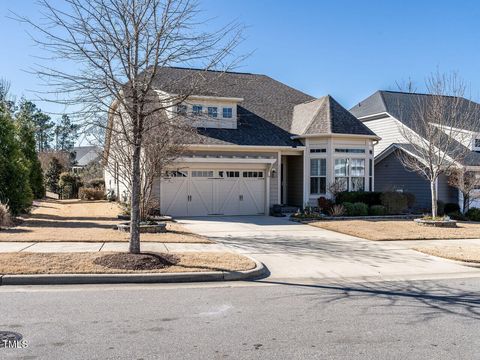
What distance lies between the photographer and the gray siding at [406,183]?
24.4m

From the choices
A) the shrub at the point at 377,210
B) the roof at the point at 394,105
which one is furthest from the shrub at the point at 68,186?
the shrub at the point at 377,210

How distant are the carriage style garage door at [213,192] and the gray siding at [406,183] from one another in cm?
852

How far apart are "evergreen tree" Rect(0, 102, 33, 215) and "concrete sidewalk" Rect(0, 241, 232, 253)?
707cm

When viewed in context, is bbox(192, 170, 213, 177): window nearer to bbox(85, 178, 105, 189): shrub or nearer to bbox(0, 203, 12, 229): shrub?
bbox(0, 203, 12, 229): shrub

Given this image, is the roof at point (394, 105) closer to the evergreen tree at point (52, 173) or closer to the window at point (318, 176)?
the window at point (318, 176)

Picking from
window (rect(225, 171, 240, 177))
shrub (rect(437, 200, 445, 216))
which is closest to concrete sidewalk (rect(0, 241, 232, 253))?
window (rect(225, 171, 240, 177))

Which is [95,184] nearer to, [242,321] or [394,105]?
[394,105]

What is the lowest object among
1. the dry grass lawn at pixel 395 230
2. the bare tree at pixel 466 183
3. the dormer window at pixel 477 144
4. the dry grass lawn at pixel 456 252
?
the dry grass lawn at pixel 456 252

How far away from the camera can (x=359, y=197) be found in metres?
22.1

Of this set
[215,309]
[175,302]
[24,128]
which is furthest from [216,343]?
[24,128]

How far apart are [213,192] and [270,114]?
6699mm

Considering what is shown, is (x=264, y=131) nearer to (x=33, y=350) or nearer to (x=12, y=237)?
(x=12, y=237)

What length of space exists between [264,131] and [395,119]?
8.74m

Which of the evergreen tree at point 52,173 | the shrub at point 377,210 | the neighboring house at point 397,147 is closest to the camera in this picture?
the shrub at point 377,210
